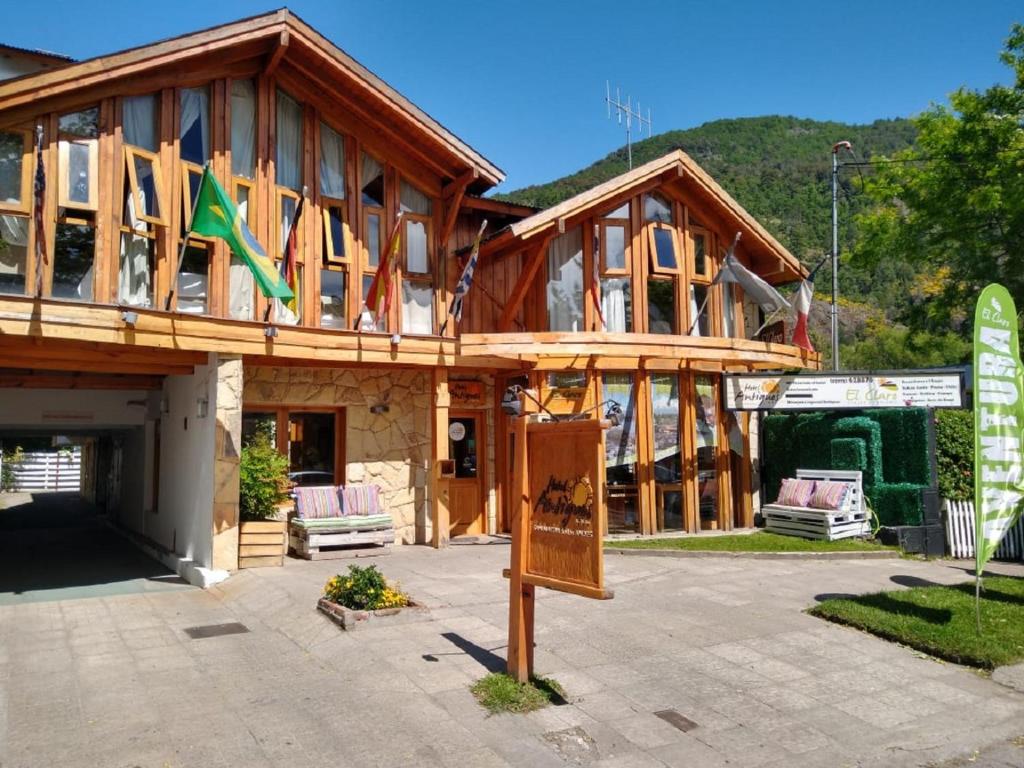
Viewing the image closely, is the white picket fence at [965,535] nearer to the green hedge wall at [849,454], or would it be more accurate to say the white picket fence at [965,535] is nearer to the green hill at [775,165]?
the green hedge wall at [849,454]

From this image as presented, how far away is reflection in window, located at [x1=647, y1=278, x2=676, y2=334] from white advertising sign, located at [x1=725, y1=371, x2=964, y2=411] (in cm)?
168

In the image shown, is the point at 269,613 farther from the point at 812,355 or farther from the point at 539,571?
the point at 812,355

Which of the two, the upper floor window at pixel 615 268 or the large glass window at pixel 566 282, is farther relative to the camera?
the upper floor window at pixel 615 268

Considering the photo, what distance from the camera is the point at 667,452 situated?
15883mm

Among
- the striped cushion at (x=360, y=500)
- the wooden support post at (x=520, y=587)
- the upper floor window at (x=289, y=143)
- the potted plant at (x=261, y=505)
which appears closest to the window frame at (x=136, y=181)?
the upper floor window at (x=289, y=143)

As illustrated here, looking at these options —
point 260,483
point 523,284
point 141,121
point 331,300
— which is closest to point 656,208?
point 523,284

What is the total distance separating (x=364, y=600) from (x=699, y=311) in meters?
10.4

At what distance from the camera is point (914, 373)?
16.3 m

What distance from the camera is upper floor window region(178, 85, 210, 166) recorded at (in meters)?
12.1

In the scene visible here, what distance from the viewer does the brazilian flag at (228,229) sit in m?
10.7

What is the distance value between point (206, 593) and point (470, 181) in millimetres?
8162

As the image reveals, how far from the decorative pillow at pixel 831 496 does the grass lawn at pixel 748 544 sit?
702 mm

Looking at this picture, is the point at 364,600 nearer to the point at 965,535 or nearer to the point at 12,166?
the point at 12,166

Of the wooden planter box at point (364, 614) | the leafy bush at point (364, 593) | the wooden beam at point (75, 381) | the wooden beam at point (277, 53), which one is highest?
the wooden beam at point (277, 53)
